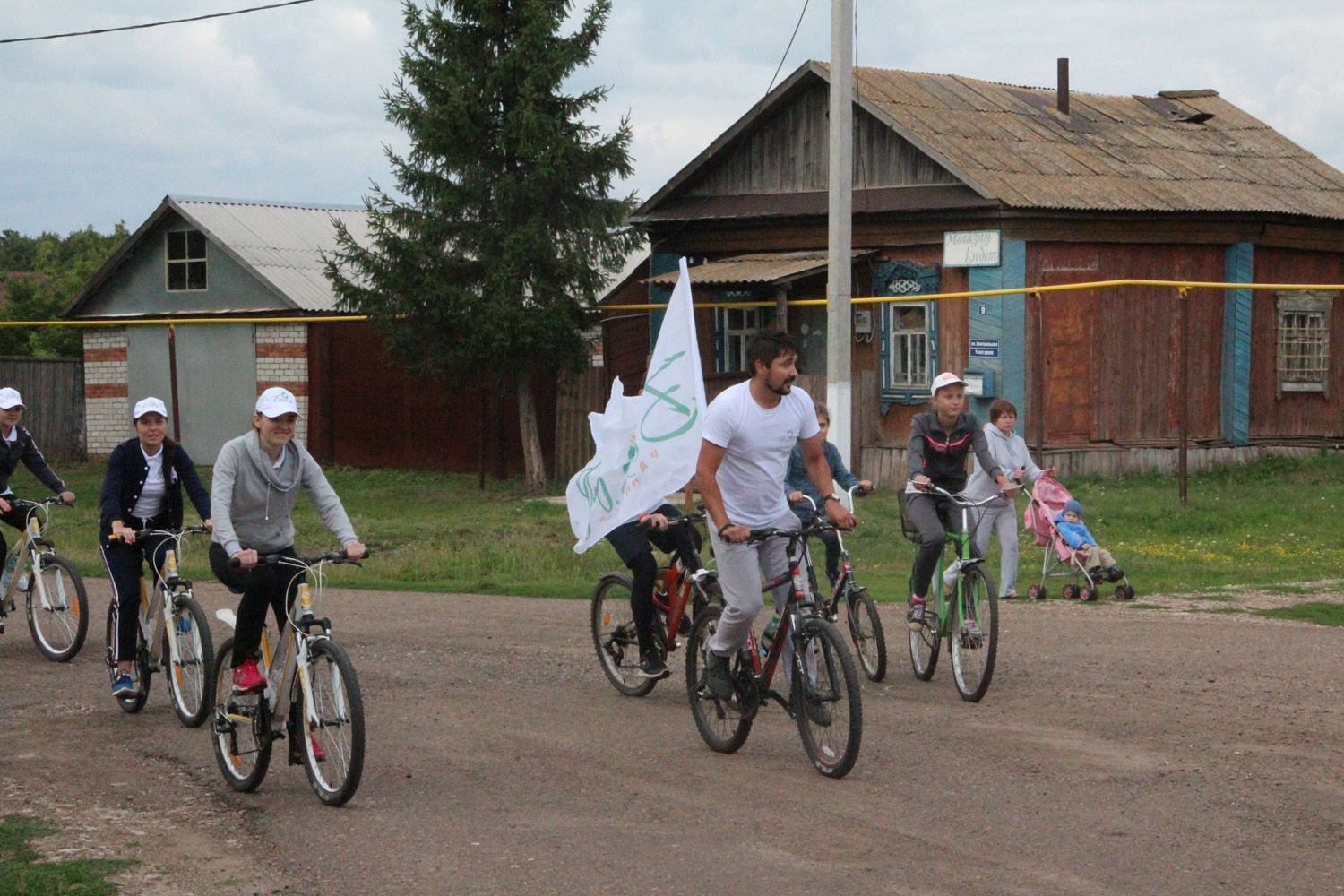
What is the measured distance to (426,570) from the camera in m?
16.3

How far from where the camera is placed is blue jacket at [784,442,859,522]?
9609mm

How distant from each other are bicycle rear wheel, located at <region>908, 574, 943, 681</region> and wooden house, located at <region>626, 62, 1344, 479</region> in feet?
40.3

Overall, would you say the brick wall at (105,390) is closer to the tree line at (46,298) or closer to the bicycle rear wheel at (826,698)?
the tree line at (46,298)

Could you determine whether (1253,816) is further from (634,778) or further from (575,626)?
(575,626)

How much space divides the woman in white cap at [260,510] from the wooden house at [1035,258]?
48.8 feet

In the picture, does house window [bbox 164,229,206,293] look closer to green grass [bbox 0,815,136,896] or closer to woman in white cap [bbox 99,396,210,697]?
woman in white cap [bbox 99,396,210,697]

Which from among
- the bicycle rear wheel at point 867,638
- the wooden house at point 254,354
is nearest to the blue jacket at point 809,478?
the bicycle rear wheel at point 867,638

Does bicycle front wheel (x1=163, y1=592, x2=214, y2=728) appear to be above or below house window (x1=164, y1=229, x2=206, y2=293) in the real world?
below

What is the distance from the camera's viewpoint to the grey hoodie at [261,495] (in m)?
7.50

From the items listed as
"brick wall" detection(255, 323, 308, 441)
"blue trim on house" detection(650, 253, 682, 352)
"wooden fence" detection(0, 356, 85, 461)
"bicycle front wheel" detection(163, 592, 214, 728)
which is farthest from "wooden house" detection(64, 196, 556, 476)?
"bicycle front wheel" detection(163, 592, 214, 728)

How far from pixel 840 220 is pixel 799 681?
30.4 feet

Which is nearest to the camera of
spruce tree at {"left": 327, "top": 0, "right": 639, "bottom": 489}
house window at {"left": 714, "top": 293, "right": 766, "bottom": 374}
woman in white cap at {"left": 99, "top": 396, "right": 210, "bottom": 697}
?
woman in white cap at {"left": 99, "top": 396, "right": 210, "bottom": 697}

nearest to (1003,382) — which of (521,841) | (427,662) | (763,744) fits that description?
(427,662)

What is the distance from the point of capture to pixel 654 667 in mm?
9258
